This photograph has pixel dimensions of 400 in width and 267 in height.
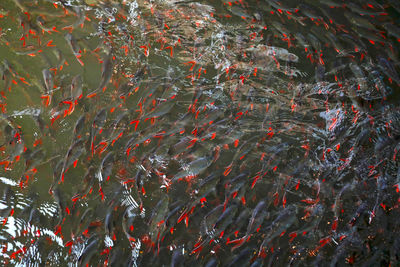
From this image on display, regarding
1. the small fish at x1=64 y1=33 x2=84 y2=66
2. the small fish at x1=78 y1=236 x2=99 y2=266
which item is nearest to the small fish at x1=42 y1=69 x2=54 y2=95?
the small fish at x1=64 y1=33 x2=84 y2=66

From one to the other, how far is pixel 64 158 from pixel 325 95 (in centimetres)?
145

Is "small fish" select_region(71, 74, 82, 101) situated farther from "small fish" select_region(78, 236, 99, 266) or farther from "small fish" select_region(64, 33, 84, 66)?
"small fish" select_region(78, 236, 99, 266)

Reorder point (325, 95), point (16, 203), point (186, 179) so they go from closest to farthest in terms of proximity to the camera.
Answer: point (16, 203)
point (186, 179)
point (325, 95)

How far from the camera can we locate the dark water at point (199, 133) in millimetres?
2059

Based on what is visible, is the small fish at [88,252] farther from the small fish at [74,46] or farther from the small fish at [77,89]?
the small fish at [74,46]

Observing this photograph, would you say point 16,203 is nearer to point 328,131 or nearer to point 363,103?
point 328,131

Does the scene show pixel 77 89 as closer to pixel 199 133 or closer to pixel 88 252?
pixel 199 133

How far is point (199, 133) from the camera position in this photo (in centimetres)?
221

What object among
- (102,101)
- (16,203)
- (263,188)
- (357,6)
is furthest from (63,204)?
(357,6)

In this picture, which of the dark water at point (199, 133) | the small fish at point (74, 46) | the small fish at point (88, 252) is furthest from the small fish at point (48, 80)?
the small fish at point (88, 252)

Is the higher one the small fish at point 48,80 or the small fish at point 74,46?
the small fish at point 74,46

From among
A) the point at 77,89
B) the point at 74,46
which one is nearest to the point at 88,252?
the point at 77,89

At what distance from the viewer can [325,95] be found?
2.40m

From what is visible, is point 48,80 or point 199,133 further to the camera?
point 199,133
